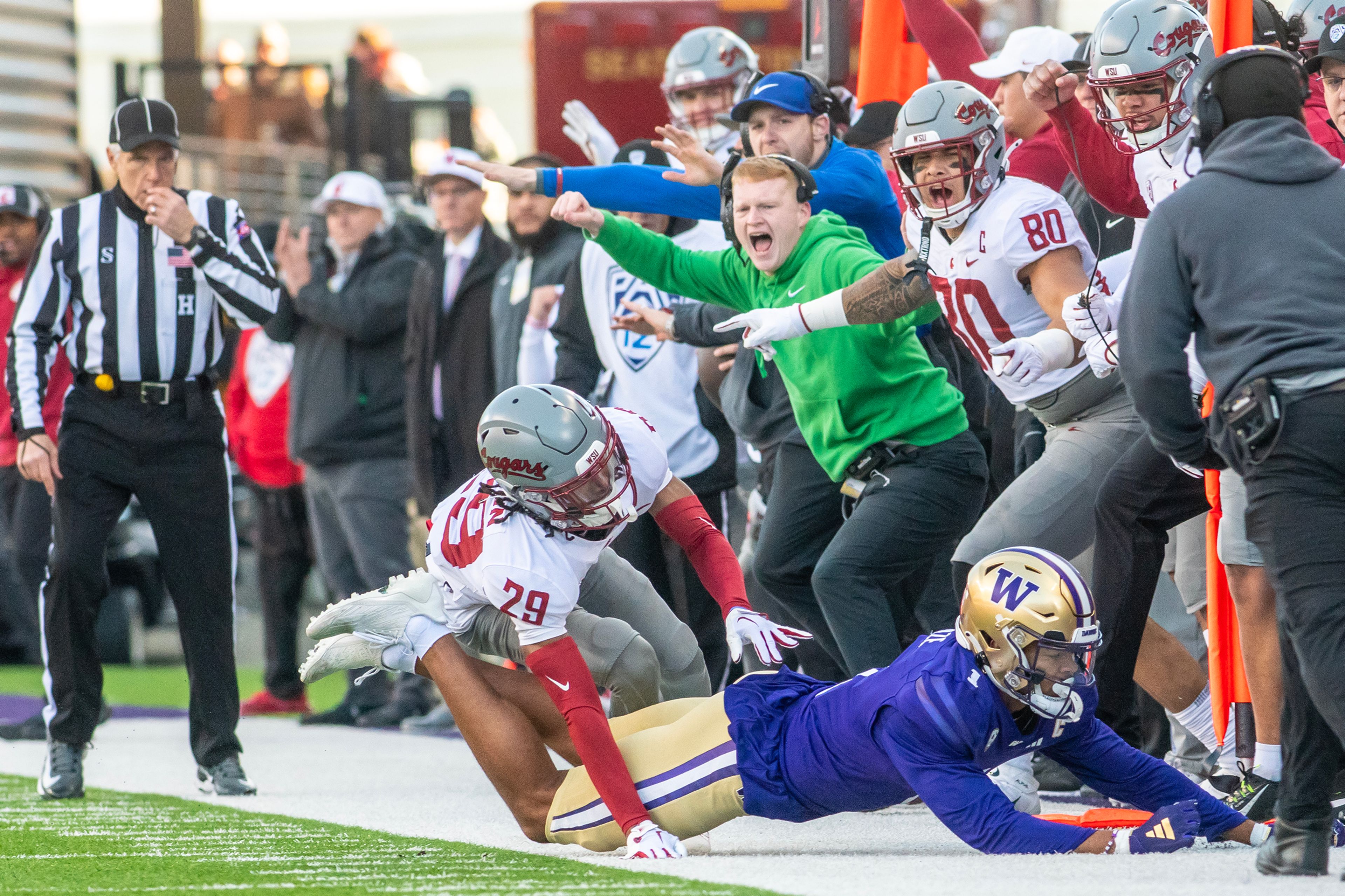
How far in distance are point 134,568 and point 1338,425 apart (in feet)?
29.2

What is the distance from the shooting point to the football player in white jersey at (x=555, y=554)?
431 centimetres

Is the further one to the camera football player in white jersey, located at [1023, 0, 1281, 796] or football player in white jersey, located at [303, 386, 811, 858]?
football player in white jersey, located at [1023, 0, 1281, 796]

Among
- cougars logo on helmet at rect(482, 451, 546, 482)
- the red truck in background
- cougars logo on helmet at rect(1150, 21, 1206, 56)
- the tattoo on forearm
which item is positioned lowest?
cougars logo on helmet at rect(482, 451, 546, 482)

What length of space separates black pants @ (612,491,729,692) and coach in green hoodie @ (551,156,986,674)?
0.86m

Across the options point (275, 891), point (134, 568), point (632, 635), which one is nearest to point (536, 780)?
point (632, 635)

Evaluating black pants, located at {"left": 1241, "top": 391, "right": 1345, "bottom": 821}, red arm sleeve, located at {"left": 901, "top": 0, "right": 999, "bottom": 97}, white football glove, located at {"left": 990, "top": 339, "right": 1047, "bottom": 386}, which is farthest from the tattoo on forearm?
red arm sleeve, located at {"left": 901, "top": 0, "right": 999, "bottom": 97}

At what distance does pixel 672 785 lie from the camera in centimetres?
441

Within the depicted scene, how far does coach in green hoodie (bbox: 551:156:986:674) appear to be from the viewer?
5051 millimetres

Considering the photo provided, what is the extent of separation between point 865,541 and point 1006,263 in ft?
2.70

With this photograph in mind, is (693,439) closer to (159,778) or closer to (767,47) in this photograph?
(159,778)

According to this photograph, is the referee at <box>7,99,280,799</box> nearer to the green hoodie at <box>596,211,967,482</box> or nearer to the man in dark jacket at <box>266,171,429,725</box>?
the green hoodie at <box>596,211,967,482</box>

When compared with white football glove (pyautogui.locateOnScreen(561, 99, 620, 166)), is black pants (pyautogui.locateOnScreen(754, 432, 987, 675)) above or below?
below

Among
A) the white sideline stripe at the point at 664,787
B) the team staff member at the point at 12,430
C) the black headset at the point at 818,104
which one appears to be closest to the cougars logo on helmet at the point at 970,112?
the black headset at the point at 818,104

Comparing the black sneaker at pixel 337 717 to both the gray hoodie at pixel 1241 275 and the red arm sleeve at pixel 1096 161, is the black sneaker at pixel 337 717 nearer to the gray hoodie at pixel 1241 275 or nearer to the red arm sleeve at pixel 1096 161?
the red arm sleeve at pixel 1096 161
